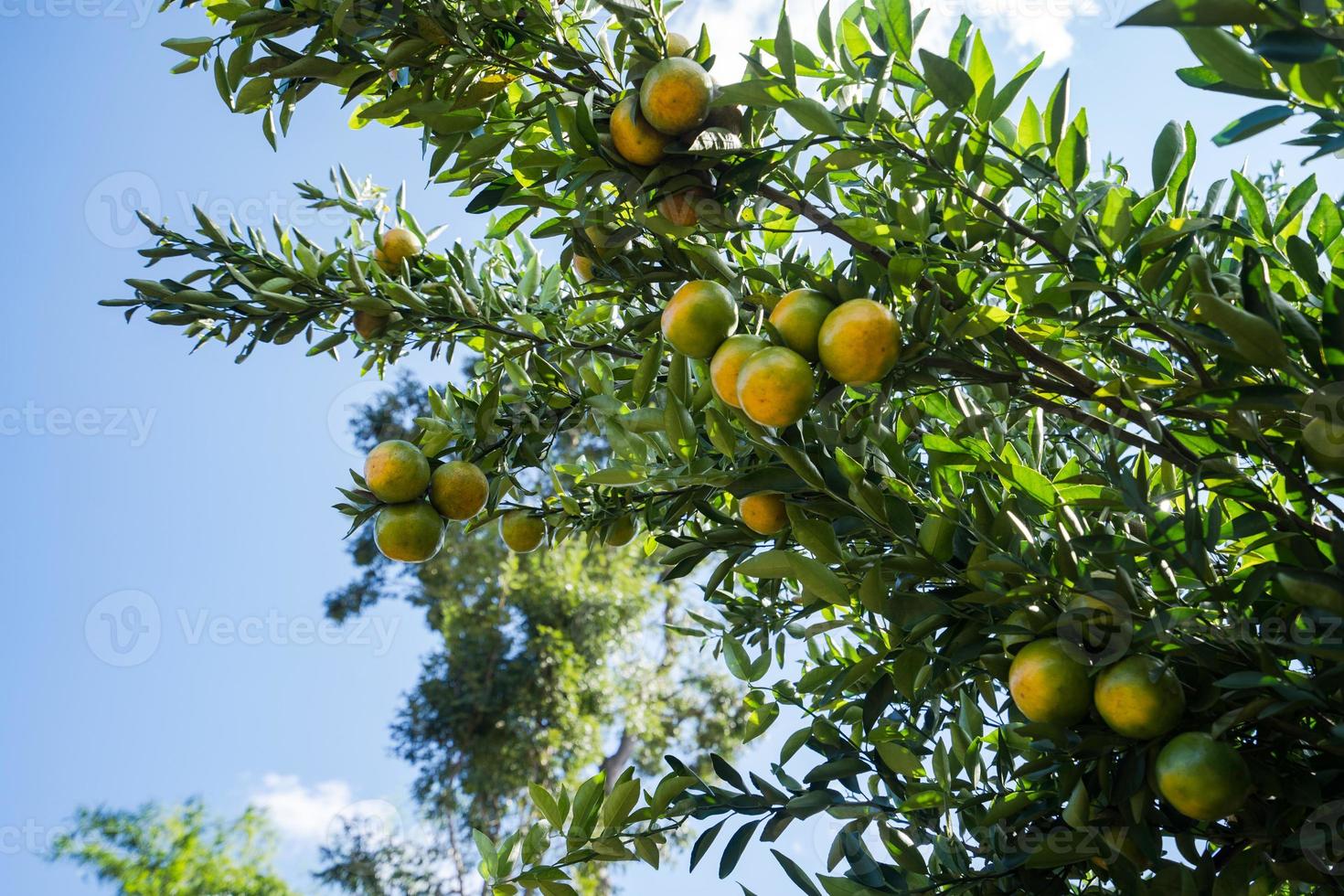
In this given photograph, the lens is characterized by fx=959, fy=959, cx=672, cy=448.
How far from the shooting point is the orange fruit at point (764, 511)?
3.42ft

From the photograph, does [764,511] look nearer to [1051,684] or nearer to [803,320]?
[803,320]

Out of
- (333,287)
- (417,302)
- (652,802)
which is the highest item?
(333,287)

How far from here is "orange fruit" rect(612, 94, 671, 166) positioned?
38.2 inches

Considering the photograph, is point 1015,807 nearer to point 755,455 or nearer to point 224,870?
point 755,455

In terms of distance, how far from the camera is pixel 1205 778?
2.64 feet

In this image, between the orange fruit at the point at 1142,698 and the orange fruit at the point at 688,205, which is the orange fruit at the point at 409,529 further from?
the orange fruit at the point at 1142,698

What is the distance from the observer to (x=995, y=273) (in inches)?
38.8

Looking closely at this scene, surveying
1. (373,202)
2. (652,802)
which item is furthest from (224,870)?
(652,802)

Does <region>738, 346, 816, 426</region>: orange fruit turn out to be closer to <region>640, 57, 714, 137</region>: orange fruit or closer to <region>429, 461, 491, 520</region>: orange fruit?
<region>640, 57, 714, 137</region>: orange fruit

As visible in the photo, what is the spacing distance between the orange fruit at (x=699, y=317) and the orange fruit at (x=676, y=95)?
0.16 m

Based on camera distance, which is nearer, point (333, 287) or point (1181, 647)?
point (1181, 647)

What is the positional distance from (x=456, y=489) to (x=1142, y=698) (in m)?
0.84

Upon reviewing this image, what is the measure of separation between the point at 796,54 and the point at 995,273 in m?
0.32

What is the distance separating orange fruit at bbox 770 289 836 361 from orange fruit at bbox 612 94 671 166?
0.21 meters
